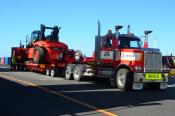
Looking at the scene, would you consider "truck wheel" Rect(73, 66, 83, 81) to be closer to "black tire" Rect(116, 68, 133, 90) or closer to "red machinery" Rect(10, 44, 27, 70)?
"black tire" Rect(116, 68, 133, 90)

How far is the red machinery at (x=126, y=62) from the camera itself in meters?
19.3

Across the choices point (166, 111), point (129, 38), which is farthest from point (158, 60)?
point (166, 111)

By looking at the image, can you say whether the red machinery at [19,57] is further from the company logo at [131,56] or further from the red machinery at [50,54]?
the company logo at [131,56]

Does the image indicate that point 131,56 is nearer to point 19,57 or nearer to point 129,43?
point 129,43

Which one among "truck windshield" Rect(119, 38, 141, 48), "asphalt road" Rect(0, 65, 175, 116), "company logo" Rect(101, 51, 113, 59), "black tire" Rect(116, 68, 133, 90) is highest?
"truck windshield" Rect(119, 38, 141, 48)

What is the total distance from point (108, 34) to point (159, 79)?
151 inches

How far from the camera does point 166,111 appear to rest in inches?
487

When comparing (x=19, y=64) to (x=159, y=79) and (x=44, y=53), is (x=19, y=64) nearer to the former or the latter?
(x=44, y=53)

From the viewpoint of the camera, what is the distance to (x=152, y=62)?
1964 cm

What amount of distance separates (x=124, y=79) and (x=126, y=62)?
0.94m

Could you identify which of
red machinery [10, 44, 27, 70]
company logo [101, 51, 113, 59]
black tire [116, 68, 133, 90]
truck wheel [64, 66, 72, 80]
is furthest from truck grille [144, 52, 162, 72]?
red machinery [10, 44, 27, 70]

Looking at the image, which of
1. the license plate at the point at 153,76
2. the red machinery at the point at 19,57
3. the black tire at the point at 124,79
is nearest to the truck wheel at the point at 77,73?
the black tire at the point at 124,79

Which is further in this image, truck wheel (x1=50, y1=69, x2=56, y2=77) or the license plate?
truck wheel (x1=50, y1=69, x2=56, y2=77)

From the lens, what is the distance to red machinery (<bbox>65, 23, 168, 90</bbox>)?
760 inches
